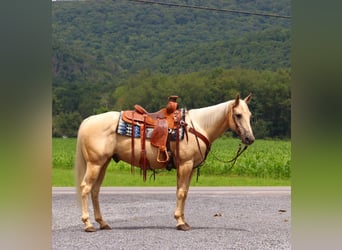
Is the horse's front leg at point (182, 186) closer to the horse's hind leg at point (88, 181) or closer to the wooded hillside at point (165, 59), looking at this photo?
the horse's hind leg at point (88, 181)

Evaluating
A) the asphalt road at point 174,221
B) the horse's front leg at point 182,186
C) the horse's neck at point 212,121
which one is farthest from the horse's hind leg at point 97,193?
the horse's neck at point 212,121

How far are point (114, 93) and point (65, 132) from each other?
16.5ft

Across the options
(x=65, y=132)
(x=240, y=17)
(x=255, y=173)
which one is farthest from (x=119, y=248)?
(x=240, y=17)

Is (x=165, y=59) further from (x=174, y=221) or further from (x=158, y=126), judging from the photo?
(x=158, y=126)

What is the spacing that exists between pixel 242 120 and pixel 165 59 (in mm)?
25652

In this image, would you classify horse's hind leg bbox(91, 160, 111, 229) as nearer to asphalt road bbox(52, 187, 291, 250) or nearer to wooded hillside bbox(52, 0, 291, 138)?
asphalt road bbox(52, 187, 291, 250)

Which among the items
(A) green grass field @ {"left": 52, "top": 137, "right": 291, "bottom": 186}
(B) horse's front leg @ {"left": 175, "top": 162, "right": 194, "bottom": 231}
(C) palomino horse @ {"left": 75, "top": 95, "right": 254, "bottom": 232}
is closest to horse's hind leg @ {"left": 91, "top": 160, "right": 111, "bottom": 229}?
(C) palomino horse @ {"left": 75, "top": 95, "right": 254, "bottom": 232}

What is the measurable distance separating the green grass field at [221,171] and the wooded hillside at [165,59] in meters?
1.56

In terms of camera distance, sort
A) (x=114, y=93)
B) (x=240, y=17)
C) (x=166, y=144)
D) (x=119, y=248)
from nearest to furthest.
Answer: (x=119, y=248) < (x=166, y=144) < (x=114, y=93) < (x=240, y=17)

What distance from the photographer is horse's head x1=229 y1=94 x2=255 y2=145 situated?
542 cm

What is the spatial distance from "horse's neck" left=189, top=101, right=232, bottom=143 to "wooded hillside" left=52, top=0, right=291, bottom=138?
12.0 m

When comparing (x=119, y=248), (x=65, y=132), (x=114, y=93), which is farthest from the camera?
(x=114, y=93)

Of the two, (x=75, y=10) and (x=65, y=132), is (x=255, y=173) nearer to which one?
(x=65, y=132)
